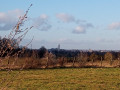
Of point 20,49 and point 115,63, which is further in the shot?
point 115,63

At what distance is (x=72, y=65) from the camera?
91.2 ft

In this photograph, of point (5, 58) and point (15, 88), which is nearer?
point (5, 58)

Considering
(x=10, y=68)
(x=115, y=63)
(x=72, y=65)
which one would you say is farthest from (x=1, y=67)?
(x=115, y=63)

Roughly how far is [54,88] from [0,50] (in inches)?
351

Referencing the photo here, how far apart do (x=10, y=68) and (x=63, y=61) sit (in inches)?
994

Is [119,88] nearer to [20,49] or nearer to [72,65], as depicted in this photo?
[20,49]

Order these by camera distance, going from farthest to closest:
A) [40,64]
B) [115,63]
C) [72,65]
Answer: [115,63] → [72,65] → [40,64]

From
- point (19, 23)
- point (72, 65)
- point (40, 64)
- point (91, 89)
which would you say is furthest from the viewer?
point (72, 65)

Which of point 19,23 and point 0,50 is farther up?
point 19,23

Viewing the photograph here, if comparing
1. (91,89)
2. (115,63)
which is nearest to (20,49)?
(91,89)

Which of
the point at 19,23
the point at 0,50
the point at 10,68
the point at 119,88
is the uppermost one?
the point at 19,23

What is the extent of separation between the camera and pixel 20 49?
7.08ft

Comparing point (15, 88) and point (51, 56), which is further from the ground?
point (51, 56)

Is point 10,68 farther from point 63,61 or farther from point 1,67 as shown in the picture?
point 63,61
